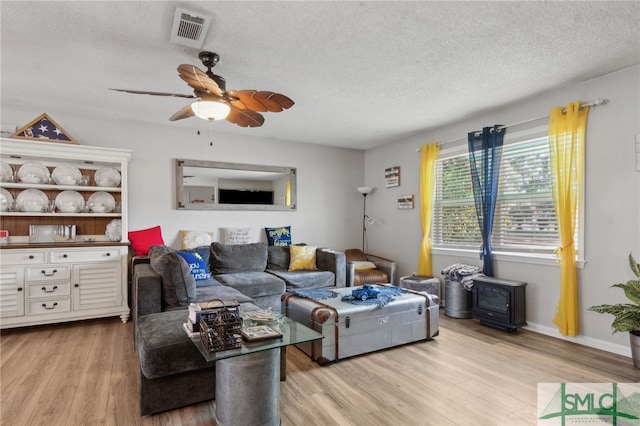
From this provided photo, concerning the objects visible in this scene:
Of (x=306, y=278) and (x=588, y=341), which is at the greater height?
(x=306, y=278)

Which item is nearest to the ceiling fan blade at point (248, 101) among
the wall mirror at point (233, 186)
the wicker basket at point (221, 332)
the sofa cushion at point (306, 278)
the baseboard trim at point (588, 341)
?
the wicker basket at point (221, 332)

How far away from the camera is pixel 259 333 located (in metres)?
1.88

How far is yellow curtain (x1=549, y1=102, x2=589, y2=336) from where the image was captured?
3.22 meters

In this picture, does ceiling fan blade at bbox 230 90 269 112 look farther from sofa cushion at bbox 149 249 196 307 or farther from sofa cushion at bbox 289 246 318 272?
sofa cushion at bbox 289 246 318 272

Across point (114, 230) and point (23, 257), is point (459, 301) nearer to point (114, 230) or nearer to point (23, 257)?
point (114, 230)

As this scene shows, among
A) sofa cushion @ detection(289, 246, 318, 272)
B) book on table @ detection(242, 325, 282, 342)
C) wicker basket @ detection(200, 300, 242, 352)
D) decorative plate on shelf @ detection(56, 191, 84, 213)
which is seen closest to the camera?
wicker basket @ detection(200, 300, 242, 352)

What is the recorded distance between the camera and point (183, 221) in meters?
4.75

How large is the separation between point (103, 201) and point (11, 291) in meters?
1.30

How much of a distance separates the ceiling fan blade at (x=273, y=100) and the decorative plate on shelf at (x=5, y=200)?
11.1 feet

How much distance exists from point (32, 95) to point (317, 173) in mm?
3804

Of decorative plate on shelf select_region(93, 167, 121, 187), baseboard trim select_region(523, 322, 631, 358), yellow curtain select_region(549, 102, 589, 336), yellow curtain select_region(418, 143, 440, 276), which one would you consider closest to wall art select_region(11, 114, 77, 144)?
decorative plate on shelf select_region(93, 167, 121, 187)

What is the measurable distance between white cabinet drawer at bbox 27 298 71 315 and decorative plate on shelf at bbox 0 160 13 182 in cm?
139

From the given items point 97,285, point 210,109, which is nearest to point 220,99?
point 210,109

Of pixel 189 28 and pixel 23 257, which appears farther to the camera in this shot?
pixel 23 257
